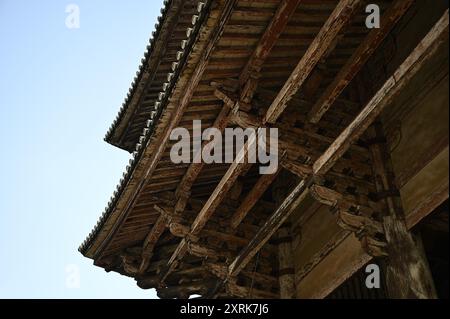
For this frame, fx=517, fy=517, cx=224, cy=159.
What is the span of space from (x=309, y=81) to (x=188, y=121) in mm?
1742

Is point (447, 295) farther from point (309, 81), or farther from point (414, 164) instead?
point (309, 81)

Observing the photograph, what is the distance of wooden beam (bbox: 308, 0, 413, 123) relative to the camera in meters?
5.62

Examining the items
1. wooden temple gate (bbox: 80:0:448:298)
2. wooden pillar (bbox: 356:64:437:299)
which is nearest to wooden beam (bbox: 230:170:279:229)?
wooden temple gate (bbox: 80:0:448:298)

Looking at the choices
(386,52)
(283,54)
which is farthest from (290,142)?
(386,52)

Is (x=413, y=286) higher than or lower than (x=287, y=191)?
lower

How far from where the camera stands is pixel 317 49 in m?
5.50

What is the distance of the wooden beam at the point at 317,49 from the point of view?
17.1 feet

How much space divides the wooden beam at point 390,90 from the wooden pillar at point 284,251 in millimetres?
2525

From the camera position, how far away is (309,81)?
23.2 ft

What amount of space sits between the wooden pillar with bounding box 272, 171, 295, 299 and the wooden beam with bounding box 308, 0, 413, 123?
222 cm

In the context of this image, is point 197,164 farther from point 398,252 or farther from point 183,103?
point 398,252

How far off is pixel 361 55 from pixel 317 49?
796mm

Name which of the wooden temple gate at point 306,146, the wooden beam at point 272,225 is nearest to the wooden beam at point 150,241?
the wooden temple gate at point 306,146

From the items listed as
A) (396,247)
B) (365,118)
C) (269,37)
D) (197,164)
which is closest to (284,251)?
(197,164)
